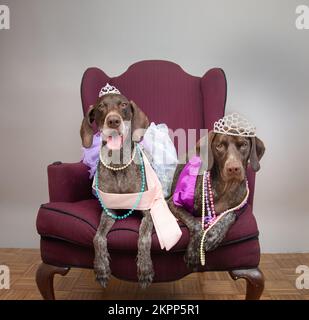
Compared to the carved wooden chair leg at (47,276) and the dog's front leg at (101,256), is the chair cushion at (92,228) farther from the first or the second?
the carved wooden chair leg at (47,276)

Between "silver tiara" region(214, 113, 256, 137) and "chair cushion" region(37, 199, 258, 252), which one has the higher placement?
"silver tiara" region(214, 113, 256, 137)

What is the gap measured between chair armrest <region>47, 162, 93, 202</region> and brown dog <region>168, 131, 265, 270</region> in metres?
0.57

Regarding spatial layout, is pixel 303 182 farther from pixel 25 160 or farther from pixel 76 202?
pixel 25 160

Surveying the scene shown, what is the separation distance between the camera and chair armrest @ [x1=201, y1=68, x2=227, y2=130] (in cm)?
248

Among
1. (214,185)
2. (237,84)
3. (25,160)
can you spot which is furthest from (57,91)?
(214,185)

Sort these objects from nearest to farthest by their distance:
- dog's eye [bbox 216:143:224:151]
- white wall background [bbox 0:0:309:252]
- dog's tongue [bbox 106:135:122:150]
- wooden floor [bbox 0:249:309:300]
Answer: dog's eye [bbox 216:143:224:151]
dog's tongue [bbox 106:135:122:150]
wooden floor [bbox 0:249:309:300]
white wall background [bbox 0:0:309:252]

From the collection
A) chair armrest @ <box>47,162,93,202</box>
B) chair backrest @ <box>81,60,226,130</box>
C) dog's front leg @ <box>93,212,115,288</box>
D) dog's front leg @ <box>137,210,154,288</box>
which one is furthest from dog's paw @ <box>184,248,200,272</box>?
chair backrest @ <box>81,60,226,130</box>

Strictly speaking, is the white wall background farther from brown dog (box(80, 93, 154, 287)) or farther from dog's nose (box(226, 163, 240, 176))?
dog's nose (box(226, 163, 240, 176))

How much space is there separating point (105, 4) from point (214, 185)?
1794 millimetres

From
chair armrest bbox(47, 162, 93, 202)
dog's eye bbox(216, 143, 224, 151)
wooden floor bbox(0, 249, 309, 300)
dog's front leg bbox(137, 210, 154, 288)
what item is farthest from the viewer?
wooden floor bbox(0, 249, 309, 300)

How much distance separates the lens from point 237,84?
3.04m

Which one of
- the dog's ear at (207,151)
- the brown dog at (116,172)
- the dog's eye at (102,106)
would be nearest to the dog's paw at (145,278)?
the brown dog at (116,172)

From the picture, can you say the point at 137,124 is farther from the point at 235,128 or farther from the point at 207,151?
the point at 235,128

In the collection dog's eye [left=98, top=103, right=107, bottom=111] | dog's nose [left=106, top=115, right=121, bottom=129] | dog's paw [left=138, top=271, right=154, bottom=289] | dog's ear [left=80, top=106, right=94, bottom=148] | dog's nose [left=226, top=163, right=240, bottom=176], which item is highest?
dog's eye [left=98, top=103, right=107, bottom=111]
